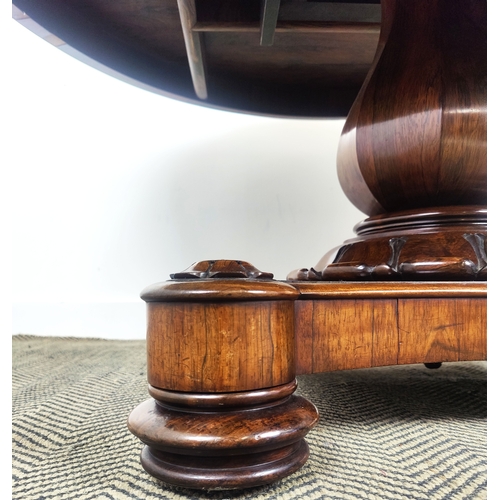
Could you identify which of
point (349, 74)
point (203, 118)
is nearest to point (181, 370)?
point (349, 74)

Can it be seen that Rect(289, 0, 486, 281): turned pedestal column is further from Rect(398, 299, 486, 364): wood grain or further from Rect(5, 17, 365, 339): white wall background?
Rect(5, 17, 365, 339): white wall background

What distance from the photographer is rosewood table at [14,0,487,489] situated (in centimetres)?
28

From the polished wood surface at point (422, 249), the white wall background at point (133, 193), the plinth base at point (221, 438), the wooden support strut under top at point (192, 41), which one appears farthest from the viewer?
the white wall background at point (133, 193)

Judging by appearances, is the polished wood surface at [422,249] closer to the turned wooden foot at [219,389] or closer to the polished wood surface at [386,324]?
the polished wood surface at [386,324]

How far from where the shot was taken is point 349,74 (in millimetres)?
855

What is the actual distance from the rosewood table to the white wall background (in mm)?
539

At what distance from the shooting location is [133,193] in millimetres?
1261

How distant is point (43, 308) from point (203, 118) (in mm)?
729

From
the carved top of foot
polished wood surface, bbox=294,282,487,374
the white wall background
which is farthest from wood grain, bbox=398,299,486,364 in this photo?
the white wall background

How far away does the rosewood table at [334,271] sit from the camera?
0.28m

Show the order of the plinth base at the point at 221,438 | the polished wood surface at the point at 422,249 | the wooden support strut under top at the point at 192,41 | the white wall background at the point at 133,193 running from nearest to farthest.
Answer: the plinth base at the point at 221,438, the polished wood surface at the point at 422,249, the wooden support strut under top at the point at 192,41, the white wall background at the point at 133,193

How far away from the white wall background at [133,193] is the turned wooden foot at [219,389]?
3.08ft

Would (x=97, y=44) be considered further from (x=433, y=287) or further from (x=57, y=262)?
(x=57, y=262)

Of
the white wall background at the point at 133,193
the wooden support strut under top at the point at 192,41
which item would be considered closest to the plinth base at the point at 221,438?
the wooden support strut under top at the point at 192,41
